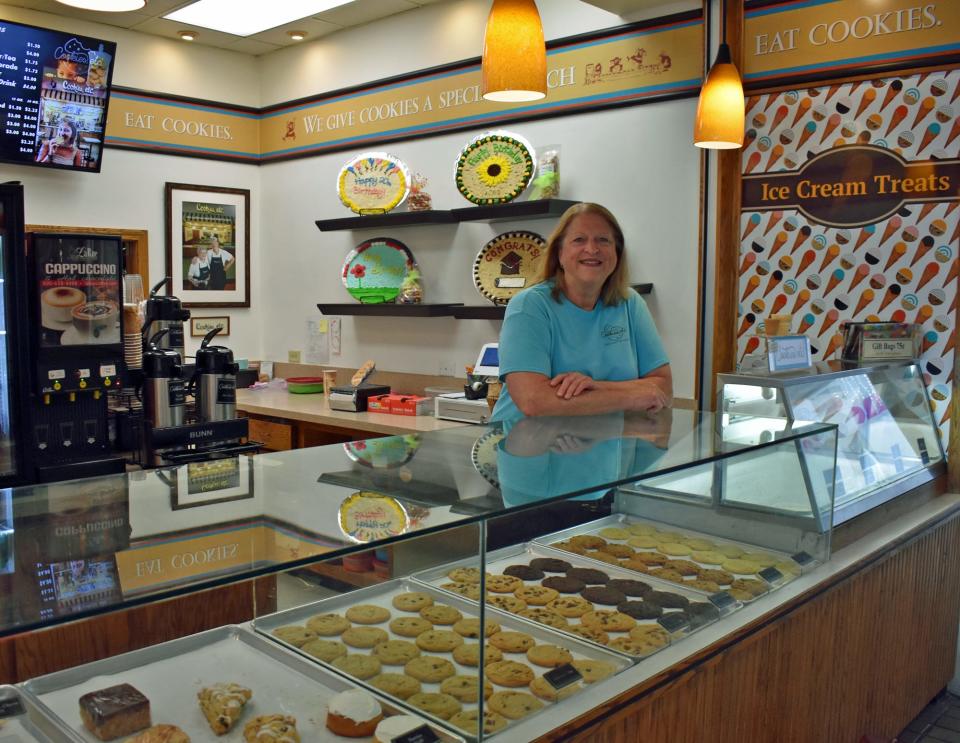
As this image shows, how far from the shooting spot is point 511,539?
204cm

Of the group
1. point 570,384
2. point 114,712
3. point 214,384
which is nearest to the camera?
point 114,712

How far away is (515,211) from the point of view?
4.55m

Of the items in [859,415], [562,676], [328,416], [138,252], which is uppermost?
[138,252]

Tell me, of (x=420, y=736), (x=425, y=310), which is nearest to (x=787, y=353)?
(x=420, y=736)

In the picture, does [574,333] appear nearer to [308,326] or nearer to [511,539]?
[511,539]

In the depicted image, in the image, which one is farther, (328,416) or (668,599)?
(328,416)

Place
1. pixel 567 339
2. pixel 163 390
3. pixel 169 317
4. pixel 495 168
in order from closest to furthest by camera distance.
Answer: pixel 567 339, pixel 163 390, pixel 169 317, pixel 495 168

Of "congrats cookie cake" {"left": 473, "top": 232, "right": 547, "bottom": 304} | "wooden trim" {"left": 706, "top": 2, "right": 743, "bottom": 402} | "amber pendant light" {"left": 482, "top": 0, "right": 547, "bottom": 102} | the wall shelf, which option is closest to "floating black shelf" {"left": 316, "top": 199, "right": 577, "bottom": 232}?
"congrats cookie cake" {"left": 473, "top": 232, "right": 547, "bottom": 304}

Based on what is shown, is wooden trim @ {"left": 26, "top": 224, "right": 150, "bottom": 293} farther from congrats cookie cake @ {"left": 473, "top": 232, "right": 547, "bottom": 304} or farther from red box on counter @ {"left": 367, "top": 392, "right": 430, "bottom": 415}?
congrats cookie cake @ {"left": 473, "top": 232, "right": 547, "bottom": 304}

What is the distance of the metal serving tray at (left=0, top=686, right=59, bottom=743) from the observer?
130 cm

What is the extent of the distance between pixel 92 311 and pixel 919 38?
138 inches

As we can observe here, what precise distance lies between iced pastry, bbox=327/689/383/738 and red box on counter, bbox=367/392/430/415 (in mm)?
3355

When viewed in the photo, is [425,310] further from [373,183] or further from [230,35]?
[230,35]

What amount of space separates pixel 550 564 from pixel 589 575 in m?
0.10
